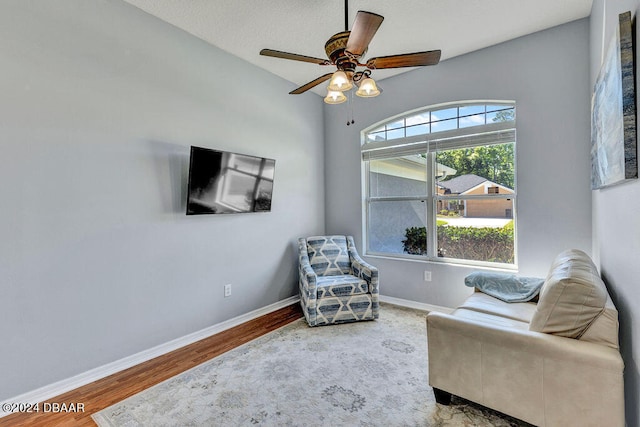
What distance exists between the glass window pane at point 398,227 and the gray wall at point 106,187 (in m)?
1.73

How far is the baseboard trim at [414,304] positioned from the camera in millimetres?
3484

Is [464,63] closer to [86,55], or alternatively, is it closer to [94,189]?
[86,55]

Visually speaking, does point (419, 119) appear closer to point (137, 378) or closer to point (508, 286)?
point (508, 286)

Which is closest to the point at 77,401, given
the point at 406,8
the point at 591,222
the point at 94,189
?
the point at 94,189

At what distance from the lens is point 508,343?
161 cm

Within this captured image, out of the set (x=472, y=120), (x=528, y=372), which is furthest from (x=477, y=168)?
(x=528, y=372)

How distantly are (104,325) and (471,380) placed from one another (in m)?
2.66

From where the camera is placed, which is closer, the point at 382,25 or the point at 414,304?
the point at 382,25

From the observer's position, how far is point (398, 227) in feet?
13.1

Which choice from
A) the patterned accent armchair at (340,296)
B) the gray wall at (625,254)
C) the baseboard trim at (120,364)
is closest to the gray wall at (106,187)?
the baseboard trim at (120,364)

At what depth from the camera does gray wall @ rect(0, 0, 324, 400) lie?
6.48ft

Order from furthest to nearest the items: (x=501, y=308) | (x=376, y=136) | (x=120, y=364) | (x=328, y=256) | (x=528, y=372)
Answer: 1. (x=376, y=136)
2. (x=328, y=256)
3. (x=120, y=364)
4. (x=501, y=308)
5. (x=528, y=372)

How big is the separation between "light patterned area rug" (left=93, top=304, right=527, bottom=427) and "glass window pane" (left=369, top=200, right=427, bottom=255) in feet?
4.27

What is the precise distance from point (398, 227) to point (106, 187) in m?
3.22
